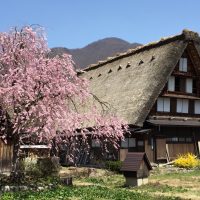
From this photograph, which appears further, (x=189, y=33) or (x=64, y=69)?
(x=189, y=33)

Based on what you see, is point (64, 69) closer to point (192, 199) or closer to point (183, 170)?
point (192, 199)

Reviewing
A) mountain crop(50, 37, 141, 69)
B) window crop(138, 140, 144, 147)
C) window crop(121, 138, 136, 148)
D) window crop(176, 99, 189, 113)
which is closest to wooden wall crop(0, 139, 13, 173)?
window crop(121, 138, 136, 148)

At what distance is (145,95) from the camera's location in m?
32.8

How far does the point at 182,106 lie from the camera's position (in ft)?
120

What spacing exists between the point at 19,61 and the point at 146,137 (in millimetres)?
15529

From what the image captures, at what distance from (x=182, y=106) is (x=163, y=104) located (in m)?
2.48

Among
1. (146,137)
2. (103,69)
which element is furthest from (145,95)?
(103,69)

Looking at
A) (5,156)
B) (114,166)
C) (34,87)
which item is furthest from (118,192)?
(114,166)

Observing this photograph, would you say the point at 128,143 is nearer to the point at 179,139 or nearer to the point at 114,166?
the point at 114,166

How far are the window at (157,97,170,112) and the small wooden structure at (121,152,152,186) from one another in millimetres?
13964

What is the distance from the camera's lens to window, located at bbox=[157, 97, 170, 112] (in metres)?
34.7

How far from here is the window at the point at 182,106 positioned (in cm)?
3619

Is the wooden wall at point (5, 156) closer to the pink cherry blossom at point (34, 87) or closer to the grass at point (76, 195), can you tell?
the pink cherry blossom at point (34, 87)

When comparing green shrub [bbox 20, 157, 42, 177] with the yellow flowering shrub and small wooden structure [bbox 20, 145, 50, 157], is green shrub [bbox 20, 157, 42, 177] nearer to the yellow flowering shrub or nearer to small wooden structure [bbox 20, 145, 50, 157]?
small wooden structure [bbox 20, 145, 50, 157]
